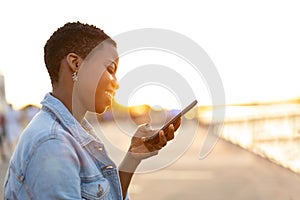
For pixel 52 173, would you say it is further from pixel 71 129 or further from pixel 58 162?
pixel 71 129

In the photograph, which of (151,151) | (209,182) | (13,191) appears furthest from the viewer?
(209,182)

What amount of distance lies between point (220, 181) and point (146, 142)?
8.93 meters

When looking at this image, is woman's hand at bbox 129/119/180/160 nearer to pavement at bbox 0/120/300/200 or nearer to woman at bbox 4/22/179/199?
woman at bbox 4/22/179/199

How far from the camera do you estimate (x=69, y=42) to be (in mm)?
2006

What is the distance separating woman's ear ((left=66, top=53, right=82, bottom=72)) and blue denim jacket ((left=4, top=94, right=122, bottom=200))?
0.11 meters

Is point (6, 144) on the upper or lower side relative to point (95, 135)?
lower

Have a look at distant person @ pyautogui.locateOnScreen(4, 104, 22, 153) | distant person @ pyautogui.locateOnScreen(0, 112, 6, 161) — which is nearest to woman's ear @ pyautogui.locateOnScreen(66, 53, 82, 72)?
distant person @ pyautogui.locateOnScreen(4, 104, 22, 153)

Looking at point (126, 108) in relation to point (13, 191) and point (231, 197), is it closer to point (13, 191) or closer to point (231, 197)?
point (13, 191)

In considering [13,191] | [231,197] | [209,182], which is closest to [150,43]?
[13,191]

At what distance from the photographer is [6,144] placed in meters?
15.2

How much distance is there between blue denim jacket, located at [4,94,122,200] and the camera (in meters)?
1.80

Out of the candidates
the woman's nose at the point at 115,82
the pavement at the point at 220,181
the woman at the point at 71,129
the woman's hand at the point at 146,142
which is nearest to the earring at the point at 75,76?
the woman at the point at 71,129

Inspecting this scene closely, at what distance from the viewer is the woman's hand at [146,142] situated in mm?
2254

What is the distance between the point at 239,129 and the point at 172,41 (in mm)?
13831
